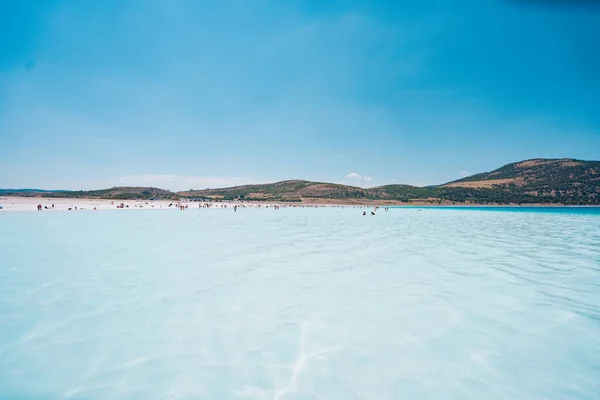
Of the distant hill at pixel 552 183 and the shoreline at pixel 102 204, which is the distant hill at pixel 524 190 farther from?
the shoreline at pixel 102 204

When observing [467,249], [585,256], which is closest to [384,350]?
[467,249]

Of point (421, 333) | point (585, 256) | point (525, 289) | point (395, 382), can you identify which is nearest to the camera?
point (395, 382)

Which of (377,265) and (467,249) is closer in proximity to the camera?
(377,265)

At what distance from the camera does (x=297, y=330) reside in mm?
6586

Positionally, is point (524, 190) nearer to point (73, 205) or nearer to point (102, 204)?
point (102, 204)

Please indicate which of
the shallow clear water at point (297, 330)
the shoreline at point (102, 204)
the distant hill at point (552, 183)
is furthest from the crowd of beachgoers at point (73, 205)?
the distant hill at point (552, 183)

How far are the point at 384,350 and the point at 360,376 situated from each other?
1.02 metres

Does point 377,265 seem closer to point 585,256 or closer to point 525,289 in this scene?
point 525,289

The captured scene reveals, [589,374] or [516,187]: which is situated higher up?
[516,187]

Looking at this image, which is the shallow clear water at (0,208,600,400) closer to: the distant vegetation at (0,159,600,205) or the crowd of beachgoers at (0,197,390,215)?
the crowd of beachgoers at (0,197,390,215)

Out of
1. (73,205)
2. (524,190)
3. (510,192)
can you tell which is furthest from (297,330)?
(524,190)

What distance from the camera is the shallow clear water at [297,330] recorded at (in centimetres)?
464

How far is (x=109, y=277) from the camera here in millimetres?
10523

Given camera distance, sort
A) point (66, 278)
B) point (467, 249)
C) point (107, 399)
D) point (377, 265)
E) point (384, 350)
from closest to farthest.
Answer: point (107, 399) → point (384, 350) → point (66, 278) → point (377, 265) → point (467, 249)
